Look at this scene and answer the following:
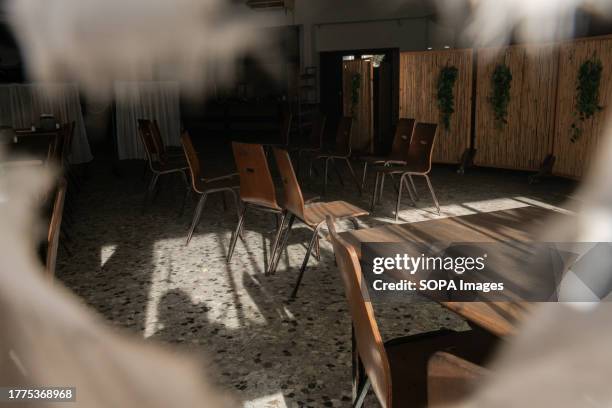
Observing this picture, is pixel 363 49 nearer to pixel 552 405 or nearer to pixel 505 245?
pixel 505 245

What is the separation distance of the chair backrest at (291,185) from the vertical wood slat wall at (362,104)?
12.4ft

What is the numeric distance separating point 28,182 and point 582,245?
595 mm

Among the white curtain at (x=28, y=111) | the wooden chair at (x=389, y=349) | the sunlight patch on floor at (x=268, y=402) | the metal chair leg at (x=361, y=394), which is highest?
the white curtain at (x=28, y=111)

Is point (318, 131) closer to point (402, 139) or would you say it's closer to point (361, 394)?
point (402, 139)

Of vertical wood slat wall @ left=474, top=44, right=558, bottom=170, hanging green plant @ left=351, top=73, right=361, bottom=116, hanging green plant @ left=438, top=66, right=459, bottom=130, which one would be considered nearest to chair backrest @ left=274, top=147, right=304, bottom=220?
vertical wood slat wall @ left=474, top=44, right=558, bottom=170

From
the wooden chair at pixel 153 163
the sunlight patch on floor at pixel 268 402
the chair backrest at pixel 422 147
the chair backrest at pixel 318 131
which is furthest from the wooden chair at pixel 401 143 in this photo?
the sunlight patch on floor at pixel 268 402

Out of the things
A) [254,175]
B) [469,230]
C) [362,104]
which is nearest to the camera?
[469,230]

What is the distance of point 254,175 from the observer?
101 inches

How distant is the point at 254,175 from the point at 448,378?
1.97m

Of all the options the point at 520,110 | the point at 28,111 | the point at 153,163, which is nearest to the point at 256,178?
the point at 153,163

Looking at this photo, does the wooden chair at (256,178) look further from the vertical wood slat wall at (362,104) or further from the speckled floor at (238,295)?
the vertical wood slat wall at (362,104)

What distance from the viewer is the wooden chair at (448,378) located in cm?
62

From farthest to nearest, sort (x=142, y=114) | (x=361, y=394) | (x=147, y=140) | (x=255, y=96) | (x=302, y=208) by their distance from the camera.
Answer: (x=255, y=96) < (x=142, y=114) < (x=147, y=140) < (x=302, y=208) < (x=361, y=394)

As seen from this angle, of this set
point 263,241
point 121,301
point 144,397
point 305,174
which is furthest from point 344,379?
point 305,174
